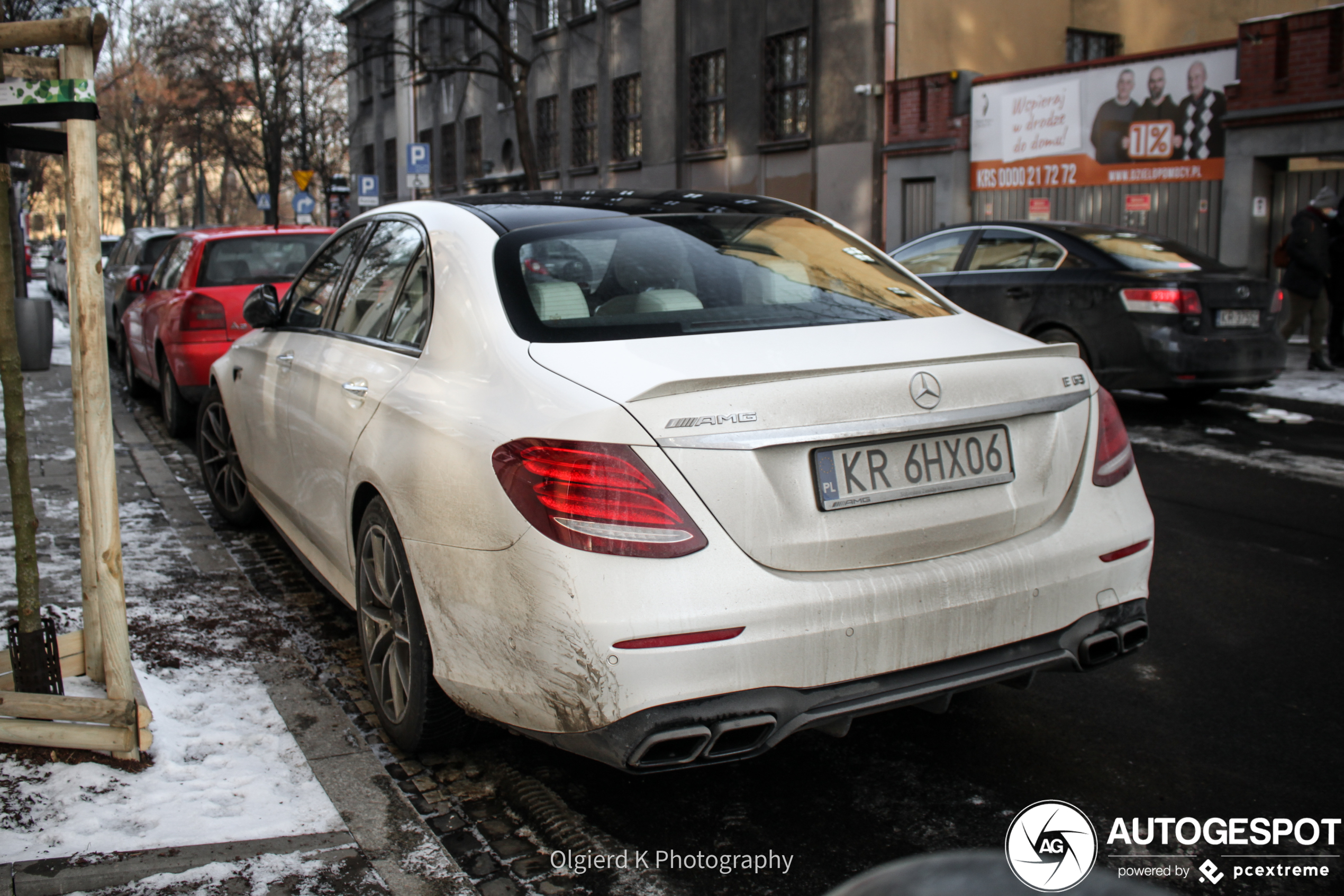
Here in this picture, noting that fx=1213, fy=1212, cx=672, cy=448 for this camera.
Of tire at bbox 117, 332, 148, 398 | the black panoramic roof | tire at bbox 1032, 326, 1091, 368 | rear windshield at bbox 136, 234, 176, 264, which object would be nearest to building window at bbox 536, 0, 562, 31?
rear windshield at bbox 136, 234, 176, 264

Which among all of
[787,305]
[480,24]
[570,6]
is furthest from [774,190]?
[787,305]

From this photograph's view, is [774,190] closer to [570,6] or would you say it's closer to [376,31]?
[570,6]

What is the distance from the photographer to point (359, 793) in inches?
122

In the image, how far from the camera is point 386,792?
123 inches

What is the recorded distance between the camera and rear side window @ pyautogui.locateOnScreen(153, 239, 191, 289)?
31.5 feet

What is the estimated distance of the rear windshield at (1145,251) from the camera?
31.7ft

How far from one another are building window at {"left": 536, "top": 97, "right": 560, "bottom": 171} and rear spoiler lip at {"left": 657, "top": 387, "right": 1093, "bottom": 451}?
29706 millimetres

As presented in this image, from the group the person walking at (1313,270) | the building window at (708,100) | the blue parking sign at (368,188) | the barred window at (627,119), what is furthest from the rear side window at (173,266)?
the blue parking sign at (368,188)

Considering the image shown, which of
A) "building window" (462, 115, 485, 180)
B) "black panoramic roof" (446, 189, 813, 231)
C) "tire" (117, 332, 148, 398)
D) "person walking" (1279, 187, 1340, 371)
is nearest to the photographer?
"black panoramic roof" (446, 189, 813, 231)

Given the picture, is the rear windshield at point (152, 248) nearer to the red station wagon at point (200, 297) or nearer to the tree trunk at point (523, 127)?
the red station wagon at point (200, 297)

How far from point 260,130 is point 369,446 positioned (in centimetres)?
4103

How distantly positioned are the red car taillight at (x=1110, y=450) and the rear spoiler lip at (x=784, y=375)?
12.6 inches

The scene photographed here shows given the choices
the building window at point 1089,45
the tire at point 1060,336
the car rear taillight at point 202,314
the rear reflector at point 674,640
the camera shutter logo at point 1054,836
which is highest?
the building window at point 1089,45

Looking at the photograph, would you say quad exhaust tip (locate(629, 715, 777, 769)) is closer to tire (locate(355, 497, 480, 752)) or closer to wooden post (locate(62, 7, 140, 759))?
tire (locate(355, 497, 480, 752))
